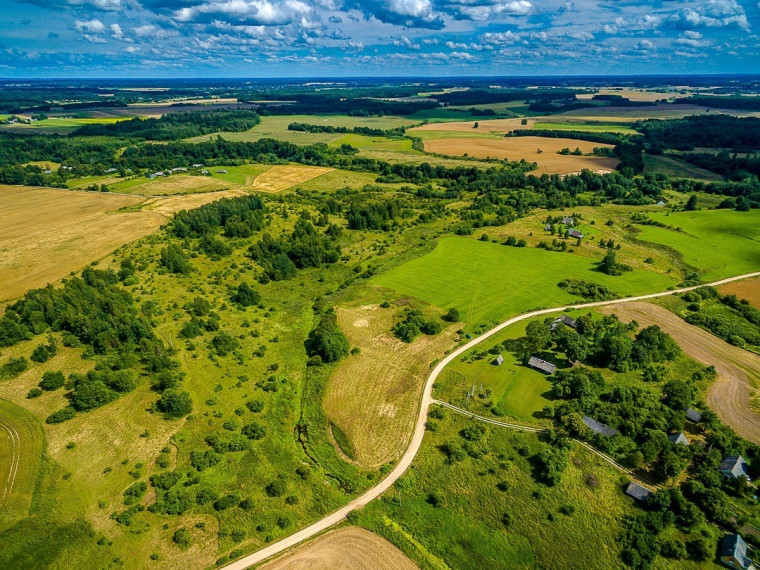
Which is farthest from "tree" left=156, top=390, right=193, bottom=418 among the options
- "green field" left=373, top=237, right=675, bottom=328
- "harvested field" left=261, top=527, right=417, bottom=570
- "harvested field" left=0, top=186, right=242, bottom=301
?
"harvested field" left=0, top=186, right=242, bottom=301

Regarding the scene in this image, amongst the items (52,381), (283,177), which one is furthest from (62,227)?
(283,177)

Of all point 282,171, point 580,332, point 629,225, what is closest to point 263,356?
point 580,332

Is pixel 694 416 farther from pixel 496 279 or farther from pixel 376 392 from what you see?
pixel 496 279

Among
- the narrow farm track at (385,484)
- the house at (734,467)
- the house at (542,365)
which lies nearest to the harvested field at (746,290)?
the narrow farm track at (385,484)

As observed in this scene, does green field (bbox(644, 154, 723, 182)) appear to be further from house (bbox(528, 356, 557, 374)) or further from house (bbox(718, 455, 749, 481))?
house (bbox(718, 455, 749, 481))

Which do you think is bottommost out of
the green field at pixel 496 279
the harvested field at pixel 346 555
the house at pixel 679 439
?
the harvested field at pixel 346 555

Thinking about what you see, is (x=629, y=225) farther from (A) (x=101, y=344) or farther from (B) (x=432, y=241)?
(A) (x=101, y=344)

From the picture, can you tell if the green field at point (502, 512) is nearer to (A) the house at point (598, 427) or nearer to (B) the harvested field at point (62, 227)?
(A) the house at point (598, 427)
